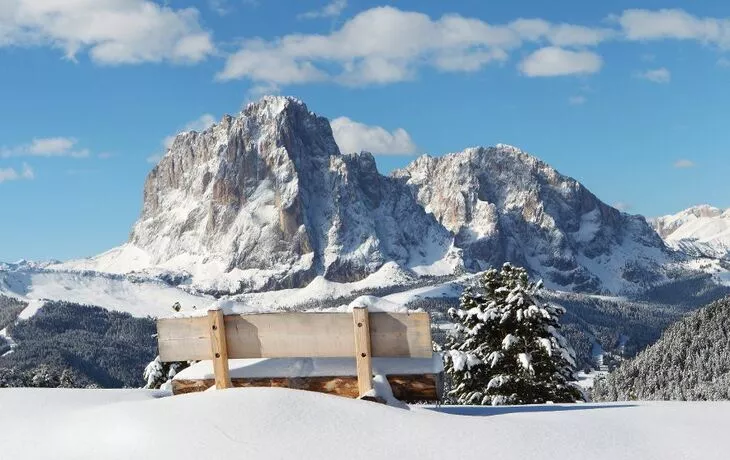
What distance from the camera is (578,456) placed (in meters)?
8.38

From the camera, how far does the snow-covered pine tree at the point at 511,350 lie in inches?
947

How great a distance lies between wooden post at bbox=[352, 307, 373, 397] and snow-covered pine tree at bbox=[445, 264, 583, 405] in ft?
41.9

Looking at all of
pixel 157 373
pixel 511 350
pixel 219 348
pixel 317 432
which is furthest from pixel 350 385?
pixel 157 373

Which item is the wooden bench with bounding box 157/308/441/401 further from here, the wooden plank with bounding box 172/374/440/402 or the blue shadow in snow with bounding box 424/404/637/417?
the blue shadow in snow with bounding box 424/404/637/417

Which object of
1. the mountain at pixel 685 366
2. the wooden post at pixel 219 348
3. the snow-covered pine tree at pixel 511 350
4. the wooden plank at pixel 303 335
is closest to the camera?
the wooden plank at pixel 303 335

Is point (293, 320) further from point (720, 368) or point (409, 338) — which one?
point (720, 368)

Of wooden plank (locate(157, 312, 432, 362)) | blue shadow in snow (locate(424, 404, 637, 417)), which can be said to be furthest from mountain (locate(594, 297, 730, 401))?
wooden plank (locate(157, 312, 432, 362))

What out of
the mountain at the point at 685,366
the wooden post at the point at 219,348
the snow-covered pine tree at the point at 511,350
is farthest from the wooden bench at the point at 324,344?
the mountain at the point at 685,366

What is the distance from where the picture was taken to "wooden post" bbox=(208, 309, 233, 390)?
35.3 ft

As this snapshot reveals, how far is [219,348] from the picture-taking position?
10766mm

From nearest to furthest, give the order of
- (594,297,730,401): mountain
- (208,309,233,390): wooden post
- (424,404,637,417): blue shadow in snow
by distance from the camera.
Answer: (208,309,233,390): wooden post → (424,404,637,417): blue shadow in snow → (594,297,730,401): mountain

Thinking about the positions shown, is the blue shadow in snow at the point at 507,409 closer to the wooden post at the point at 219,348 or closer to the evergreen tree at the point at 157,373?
the wooden post at the point at 219,348

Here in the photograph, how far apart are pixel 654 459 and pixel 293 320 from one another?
4899 millimetres

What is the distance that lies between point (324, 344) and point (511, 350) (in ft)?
52.3
